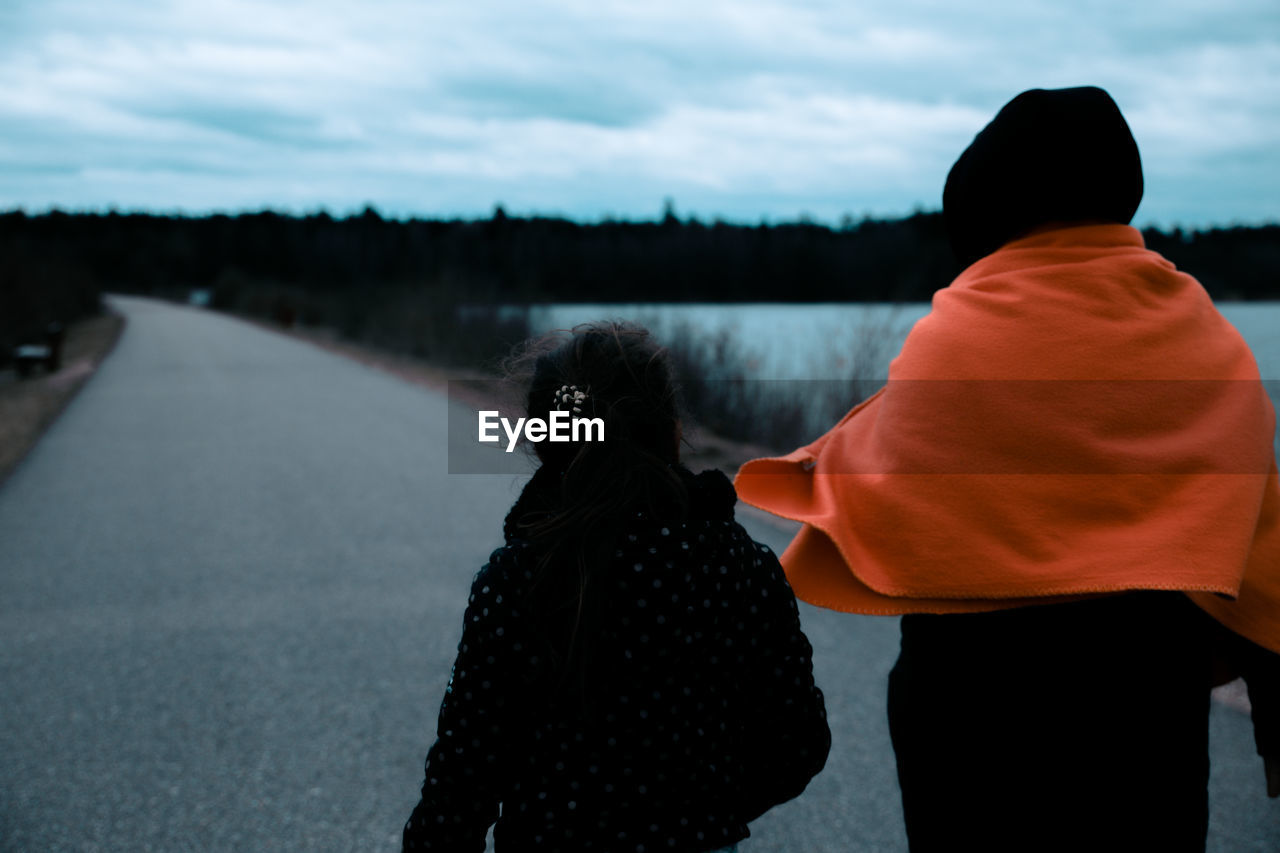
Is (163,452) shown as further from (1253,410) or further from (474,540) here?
(1253,410)

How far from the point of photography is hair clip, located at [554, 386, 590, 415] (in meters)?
1.41

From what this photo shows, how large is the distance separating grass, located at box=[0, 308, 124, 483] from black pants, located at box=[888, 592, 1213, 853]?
28.1 ft

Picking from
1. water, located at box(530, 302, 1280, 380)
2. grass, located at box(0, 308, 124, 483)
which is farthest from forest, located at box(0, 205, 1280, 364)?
grass, located at box(0, 308, 124, 483)

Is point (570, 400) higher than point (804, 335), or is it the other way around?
point (570, 400)

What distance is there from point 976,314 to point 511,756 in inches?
42.0

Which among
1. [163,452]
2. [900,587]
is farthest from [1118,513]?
[163,452]

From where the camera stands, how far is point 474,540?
6.00 metres

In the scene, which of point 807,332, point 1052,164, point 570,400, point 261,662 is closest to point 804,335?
point 807,332

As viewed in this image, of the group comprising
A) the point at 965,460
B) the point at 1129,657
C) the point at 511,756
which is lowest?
the point at 511,756

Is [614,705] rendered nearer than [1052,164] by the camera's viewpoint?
Yes

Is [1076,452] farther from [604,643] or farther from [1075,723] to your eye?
[604,643]

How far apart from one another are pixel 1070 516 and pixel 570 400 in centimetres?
86

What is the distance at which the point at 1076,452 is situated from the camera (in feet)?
5.09

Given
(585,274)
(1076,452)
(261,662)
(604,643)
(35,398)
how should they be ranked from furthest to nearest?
(585,274), (35,398), (261,662), (1076,452), (604,643)
